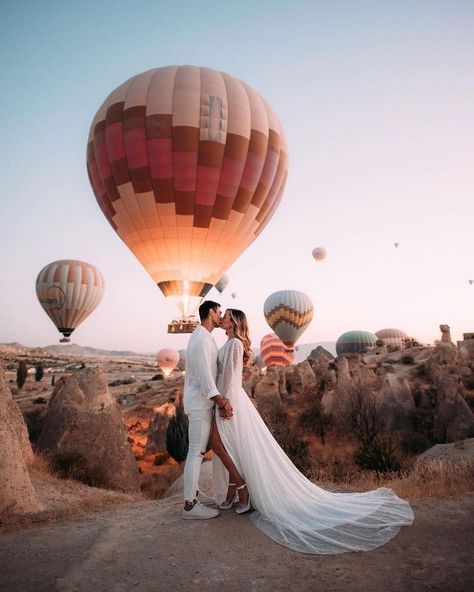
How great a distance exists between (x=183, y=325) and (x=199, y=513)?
1469cm

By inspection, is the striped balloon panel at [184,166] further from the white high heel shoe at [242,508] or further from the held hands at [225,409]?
the white high heel shoe at [242,508]

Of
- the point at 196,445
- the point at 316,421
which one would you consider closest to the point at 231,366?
the point at 196,445

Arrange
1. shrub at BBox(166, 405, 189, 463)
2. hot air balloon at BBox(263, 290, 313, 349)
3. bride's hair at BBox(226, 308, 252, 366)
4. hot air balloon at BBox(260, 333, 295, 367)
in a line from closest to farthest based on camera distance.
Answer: bride's hair at BBox(226, 308, 252, 366)
shrub at BBox(166, 405, 189, 463)
hot air balloon at BBox(263, 290, 313, 349)
hot air balloon at BBox(260, 333, 295, 367)

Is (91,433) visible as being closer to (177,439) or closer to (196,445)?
(196,445)

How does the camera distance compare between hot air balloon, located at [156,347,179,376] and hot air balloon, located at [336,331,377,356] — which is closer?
hot air balloon, located at [156,347,179,376]

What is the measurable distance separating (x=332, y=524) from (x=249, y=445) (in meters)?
1.06

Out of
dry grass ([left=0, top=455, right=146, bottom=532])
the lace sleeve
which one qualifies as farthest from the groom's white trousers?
dry grass ([left=0, top=455, right=146, bottom=532])

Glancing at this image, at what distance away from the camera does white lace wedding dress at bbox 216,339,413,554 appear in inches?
139

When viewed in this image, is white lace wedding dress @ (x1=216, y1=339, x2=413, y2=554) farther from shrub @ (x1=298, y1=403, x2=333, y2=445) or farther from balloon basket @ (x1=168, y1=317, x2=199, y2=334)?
shrub @ (x1=298, y1=403, x2=333, y2=445)

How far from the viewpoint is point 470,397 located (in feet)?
66.9

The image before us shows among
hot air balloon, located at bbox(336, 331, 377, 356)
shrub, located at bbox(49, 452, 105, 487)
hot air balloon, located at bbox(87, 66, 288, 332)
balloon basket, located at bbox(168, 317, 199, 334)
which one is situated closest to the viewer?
shrub, located at bbox(49, 452, 105, 487)

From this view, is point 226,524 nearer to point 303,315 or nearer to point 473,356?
point 473,356

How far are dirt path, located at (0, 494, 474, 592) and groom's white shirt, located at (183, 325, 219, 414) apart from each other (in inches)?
45.2

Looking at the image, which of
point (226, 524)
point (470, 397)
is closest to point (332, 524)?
point (226, 524)
